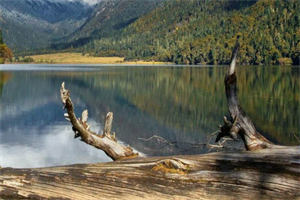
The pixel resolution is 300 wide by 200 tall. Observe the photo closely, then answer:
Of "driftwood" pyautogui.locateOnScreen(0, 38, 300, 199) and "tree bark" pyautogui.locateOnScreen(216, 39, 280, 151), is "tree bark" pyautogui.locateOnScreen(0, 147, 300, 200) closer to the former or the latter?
"driftwood" pyautogui.locateOnScreen(0, 38, 300, 199)

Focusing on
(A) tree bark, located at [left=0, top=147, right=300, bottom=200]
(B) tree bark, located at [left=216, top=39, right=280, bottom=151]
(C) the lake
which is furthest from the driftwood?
(C) the lake

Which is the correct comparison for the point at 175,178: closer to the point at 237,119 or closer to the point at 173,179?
the point at 173,179

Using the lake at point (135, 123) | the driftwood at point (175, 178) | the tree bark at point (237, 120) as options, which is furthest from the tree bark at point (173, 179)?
the lake at point (135, 123)

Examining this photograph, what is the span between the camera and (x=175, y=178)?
414 centimetres

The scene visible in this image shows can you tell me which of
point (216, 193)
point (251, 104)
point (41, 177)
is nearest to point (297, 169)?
point (216, 193)

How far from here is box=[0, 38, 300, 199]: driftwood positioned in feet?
12.9

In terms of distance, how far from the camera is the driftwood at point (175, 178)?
393cm

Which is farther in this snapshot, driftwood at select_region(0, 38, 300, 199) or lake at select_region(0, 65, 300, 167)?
lake at select_region(0, 65, 300, 167)

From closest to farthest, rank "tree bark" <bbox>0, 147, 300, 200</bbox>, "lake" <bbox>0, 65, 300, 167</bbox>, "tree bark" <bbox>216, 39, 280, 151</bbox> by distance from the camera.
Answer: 1. "tree bark" <bbox>0, 147, 300, 200</bbox>
2. "tree bark" <bbox>216, 39, 280, 151</bbox>
3. "lake" <bbox>0, 65, 300, 167</bbox>

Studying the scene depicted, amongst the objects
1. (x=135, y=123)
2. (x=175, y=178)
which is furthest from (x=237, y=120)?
(x=135, y=123)

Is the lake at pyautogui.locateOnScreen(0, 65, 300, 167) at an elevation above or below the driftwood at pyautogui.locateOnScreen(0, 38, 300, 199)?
below

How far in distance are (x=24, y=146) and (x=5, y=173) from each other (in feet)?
32.0

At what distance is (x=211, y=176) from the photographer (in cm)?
412

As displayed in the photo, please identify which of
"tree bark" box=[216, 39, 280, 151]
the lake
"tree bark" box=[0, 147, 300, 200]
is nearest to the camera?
"tree bark" box=[0, 147, 300, 200]
